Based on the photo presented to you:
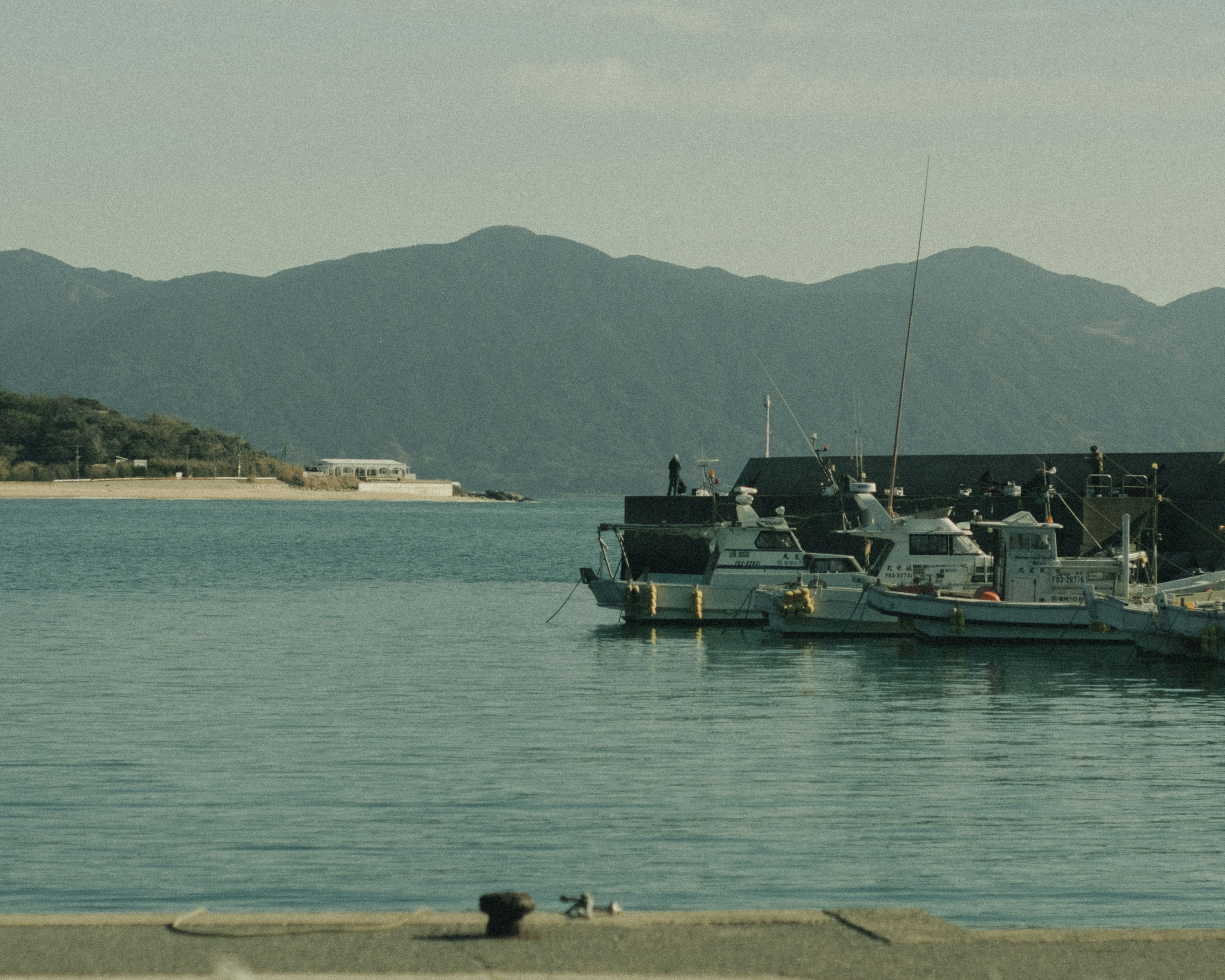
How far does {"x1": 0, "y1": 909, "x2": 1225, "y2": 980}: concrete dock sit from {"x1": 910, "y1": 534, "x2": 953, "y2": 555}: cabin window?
35.2 m

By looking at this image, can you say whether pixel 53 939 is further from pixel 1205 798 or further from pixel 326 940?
pixel 1205 798

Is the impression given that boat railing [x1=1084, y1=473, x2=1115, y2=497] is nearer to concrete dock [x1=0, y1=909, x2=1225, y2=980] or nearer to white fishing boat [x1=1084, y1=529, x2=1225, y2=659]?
white fishing boat [x1=1084, y1=529, x2=1225, y2=659]

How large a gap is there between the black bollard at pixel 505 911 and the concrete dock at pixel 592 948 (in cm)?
9

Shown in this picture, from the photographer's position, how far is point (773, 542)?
49.8 metres

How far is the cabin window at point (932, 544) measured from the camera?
45500 millimetres

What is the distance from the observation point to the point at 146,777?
21.6 metres

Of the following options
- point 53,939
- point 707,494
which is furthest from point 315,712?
point 707,494

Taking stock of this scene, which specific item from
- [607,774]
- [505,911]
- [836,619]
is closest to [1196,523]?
[836,619]

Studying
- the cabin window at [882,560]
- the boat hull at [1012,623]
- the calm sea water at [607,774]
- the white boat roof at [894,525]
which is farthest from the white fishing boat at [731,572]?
the boat hull at [1012,623]

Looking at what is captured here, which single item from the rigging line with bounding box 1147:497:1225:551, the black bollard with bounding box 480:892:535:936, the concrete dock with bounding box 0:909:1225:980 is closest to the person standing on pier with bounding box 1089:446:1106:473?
the rigging line with bounding box 1147:497:1225:551

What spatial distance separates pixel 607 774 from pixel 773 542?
2835 cm

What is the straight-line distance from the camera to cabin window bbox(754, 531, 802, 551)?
49.7 m

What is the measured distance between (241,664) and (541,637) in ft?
38.1

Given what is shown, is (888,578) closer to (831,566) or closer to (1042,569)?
(831,566)
